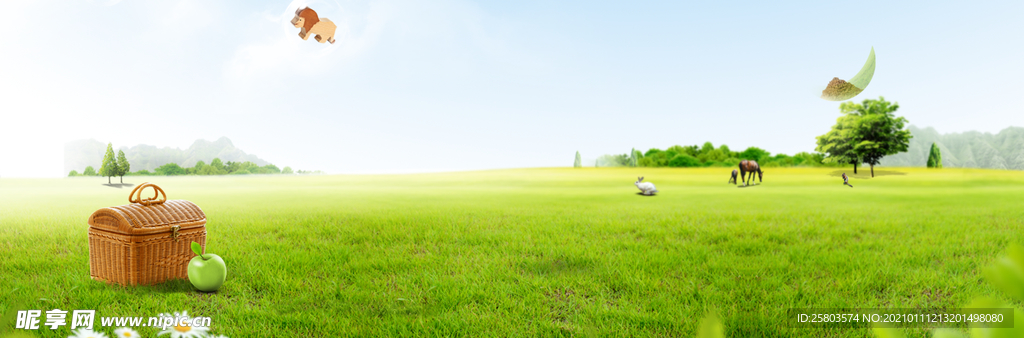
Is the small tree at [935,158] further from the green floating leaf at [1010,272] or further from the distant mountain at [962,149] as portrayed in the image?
the green floating leaf at [1010,272]

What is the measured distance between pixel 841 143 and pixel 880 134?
6.78 feet

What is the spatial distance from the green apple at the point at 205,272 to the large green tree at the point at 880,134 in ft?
114

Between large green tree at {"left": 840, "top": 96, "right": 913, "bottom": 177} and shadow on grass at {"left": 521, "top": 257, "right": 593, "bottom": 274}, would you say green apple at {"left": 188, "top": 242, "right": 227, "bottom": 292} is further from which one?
large green tree at {"left": 840, "top": 96, "right": 913, "bottom": 177}

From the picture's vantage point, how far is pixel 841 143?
106ft

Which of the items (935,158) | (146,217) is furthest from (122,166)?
(935,158)

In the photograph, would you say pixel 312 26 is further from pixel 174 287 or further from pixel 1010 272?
pixel 1010 272

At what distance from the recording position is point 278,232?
7.97 meters

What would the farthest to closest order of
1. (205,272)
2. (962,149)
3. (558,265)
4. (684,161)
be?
(962,149)
(684,161)
(558,265)
(205,272)

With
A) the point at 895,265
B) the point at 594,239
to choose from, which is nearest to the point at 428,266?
the point at 594,239

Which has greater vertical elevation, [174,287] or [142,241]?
[142,241]

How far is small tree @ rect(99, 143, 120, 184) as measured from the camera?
29.2 m

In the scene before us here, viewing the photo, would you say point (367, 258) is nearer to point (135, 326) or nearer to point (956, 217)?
point (135, 326)

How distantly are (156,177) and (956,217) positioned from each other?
35527 mm

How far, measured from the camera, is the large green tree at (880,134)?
30844 mm
